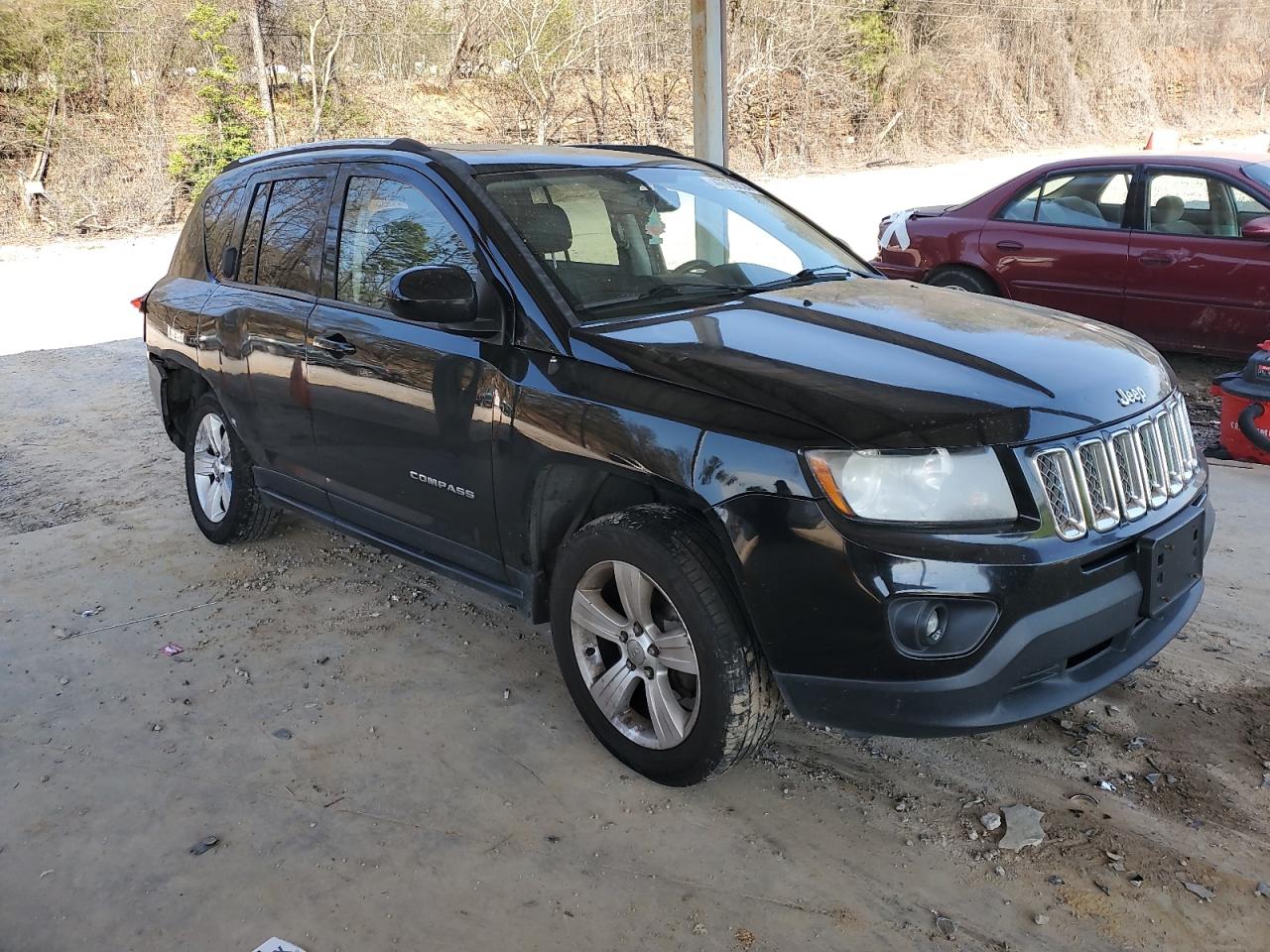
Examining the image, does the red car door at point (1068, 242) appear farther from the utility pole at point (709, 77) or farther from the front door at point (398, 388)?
the front door at point (398, 388)

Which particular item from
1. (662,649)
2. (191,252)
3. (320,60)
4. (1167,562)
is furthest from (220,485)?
(320,60)

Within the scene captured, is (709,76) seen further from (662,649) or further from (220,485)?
(662,649)

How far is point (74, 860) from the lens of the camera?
3.06m

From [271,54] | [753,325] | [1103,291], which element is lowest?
[1103,291]

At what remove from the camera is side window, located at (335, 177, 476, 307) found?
3.77m

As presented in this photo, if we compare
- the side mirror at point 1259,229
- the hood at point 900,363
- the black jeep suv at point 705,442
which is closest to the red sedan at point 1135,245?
the side mirror at point 1259,229

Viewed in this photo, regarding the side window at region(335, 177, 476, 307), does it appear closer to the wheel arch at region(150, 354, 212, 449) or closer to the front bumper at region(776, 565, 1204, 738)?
the wheel arch at region(150, 354, 212, 449)

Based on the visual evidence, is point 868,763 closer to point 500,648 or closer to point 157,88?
point 500,648

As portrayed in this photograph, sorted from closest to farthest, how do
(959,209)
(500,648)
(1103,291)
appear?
(500,648) < (1103,291) < (959,209)

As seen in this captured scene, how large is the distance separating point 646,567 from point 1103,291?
19.5ft

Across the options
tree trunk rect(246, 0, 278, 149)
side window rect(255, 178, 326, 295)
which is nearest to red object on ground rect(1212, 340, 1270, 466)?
side window rect(255, 178, 326, 295)

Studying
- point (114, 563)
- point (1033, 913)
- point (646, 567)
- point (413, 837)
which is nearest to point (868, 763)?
point (1033, 913)

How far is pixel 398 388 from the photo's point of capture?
12.5ft

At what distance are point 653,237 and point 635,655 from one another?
5.10 feet
